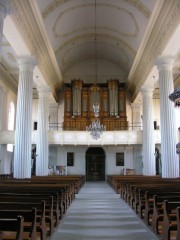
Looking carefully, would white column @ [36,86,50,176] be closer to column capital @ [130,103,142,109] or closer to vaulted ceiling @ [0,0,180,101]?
vaulted ceiling @ [0,0,180,101]

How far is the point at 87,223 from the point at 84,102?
1781 cm

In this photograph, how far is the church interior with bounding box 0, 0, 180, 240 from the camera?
33.0ft

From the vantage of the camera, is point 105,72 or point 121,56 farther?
point 105,72

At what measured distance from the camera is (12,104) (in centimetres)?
2227

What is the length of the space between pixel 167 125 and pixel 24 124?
6628mm

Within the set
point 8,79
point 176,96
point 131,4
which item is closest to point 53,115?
point 8,79

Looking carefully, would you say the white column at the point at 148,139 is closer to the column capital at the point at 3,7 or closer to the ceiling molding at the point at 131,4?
the ceiling molding at the point at 131,4

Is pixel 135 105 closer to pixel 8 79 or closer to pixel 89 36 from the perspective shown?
pixel 89 36

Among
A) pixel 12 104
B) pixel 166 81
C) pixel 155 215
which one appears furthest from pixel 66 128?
pixel 155 215

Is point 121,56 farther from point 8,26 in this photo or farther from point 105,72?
point 8,26

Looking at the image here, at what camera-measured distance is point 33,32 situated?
13.1m

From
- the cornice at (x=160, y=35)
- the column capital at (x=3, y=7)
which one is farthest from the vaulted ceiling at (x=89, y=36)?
the column capital at (x=3, y=7)

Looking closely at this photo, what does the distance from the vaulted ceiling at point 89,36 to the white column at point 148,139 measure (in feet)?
4.08

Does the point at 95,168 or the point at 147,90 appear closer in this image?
the point at 147,90
